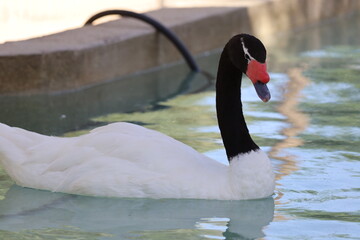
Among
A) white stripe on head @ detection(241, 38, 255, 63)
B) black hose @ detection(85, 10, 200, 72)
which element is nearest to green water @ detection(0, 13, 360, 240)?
black hose @ detection(85, 10, 200, 72)

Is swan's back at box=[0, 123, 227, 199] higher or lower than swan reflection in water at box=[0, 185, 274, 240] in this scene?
higher

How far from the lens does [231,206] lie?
22.6 feet

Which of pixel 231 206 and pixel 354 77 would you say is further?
pixel 354 77

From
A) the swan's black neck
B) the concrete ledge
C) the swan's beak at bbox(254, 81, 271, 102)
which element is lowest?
the concrete ledge

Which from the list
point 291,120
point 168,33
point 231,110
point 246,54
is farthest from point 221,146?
point 168,33

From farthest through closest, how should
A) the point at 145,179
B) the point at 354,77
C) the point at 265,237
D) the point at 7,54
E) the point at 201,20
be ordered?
the point at 201,20 < the point at 354,77 < the point at 7,54 < the point at 145,179 < the point at 265,237

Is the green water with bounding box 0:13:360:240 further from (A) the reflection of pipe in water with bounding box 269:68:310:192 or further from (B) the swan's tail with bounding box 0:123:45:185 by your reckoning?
(B) the swan's tail with bounding box 0:123:45:185

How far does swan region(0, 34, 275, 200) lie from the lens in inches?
269

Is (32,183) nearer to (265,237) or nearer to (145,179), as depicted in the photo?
(145,179)

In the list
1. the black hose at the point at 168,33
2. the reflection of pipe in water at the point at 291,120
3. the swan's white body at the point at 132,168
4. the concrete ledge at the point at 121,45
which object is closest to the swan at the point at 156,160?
the swan's white body at the point at 132,168

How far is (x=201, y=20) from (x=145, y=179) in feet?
22.6

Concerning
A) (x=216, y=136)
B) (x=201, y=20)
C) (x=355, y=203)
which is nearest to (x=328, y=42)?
(x=201, y=20)

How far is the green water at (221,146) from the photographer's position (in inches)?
254

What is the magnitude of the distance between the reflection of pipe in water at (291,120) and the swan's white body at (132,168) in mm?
778
